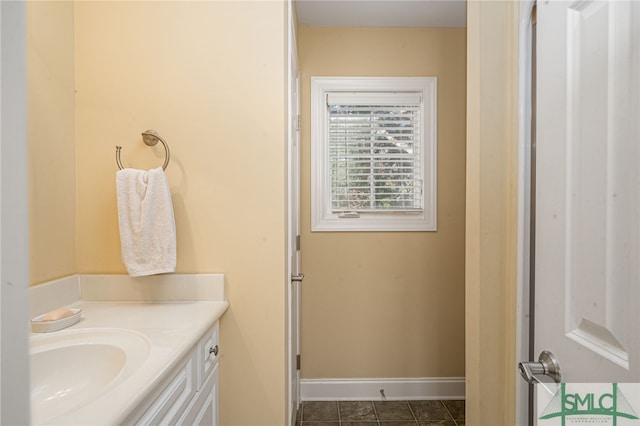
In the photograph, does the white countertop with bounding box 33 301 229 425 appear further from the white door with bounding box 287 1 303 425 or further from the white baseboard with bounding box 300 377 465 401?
the white baseboard with bounding box 300 377 465 401

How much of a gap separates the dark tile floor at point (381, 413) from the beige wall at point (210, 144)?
83 cm

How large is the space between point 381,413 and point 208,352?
1417 millimetres

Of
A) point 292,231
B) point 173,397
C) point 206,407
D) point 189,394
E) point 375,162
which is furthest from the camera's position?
point 375,162

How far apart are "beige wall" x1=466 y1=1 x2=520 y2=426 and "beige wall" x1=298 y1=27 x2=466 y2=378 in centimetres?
101

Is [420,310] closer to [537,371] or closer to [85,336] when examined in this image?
[537,371]

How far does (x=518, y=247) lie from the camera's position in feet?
3.75

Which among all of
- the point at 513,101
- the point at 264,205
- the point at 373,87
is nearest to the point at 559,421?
the point at 513,101

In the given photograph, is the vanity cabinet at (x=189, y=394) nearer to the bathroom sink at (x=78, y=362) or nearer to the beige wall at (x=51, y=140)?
the bathroom sink at (x=78, y=362)

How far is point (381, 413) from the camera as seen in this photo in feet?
7.05

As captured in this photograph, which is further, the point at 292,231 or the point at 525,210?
the point at 292,231

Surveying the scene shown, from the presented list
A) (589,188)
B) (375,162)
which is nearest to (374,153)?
(375,162)

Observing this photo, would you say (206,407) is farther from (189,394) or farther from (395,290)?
(395,290)

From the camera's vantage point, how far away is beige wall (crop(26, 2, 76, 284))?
1207 mm

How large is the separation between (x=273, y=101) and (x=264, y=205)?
435 mm
